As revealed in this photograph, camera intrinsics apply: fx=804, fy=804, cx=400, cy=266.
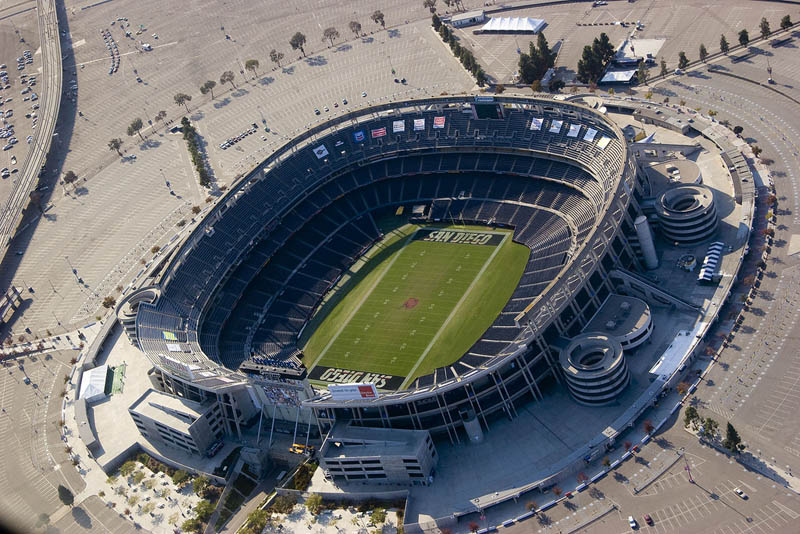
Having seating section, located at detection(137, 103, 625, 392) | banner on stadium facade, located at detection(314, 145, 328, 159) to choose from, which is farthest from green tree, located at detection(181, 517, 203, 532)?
banner on stadium facade, located at detection(314, 145, 328, 159)

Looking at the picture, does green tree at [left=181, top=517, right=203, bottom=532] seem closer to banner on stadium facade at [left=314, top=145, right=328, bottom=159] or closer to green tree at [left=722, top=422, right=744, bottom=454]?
green tree at [left=722, top=422, right=744, bottom=454]

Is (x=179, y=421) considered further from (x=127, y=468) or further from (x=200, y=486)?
(x=127, y=468)

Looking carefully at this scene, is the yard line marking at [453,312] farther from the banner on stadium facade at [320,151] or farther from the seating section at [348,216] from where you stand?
the banner on stadium facade at [320,151]

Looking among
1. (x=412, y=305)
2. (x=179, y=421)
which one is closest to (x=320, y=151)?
(x=412, y=305)

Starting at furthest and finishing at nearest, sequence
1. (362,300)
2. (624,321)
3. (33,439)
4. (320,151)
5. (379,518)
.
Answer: (320,151) < (362,300) < (33,439) < (624,321) < (379,518)

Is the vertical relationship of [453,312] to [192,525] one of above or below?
above

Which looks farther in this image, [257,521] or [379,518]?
[257,521]

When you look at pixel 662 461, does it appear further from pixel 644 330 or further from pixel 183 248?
pixel 183 248
